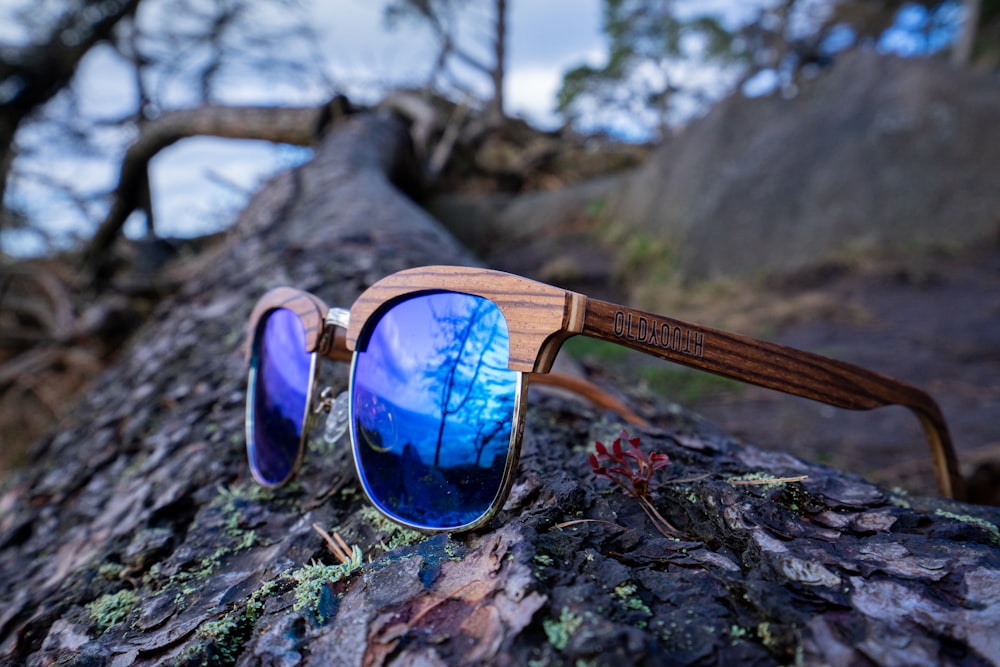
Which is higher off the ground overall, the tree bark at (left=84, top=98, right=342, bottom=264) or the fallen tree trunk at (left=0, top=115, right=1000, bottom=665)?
the tree bark at (left=84, top=98, right=342, bottom=264)

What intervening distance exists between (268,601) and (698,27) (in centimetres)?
1861

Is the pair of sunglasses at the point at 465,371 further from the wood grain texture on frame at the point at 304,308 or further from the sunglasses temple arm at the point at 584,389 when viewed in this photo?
the sunglasses temple arm at the point at 584,389

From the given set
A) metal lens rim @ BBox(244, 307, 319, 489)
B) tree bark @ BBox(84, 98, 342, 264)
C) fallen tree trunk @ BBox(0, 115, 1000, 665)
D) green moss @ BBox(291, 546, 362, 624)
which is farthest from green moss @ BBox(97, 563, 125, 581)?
tree bark @ BBox(84, 98, 342, 264)

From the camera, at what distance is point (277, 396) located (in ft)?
4.61

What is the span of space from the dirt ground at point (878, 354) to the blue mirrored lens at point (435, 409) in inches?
47.2

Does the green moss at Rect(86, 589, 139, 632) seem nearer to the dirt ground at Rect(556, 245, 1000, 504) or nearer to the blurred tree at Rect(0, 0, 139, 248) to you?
the dirt ground at Rect(556, 245, 1000, 504)

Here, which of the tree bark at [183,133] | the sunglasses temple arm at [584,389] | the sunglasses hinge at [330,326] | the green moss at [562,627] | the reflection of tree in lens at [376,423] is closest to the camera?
the green moss at [562,627]

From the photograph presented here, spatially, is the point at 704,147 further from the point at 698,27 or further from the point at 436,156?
the point at 698,27

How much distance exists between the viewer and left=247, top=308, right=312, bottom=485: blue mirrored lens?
1.29 m

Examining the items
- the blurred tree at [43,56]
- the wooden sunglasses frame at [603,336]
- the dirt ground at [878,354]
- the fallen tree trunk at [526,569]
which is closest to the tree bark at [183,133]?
the blurred tree at [43,56]

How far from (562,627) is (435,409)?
445 millimetres

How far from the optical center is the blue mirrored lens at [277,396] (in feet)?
4.25

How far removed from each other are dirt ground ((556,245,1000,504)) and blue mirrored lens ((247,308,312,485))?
1.19m

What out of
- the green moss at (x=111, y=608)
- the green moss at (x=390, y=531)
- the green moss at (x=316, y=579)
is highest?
the green moss at (x=390, y=531)
